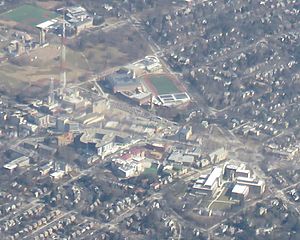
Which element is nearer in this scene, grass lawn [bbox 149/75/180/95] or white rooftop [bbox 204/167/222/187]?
white rooftop [bbox 204/167/222/187]

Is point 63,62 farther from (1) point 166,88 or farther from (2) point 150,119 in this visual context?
(2) point 150,119

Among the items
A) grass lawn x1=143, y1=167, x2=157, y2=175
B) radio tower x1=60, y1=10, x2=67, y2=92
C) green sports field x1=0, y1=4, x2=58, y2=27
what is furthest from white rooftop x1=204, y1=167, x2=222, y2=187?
green sports field x1=0, y1=4, x2=58, y2=27

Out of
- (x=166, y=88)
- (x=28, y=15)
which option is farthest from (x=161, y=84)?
(x=28, y=15)

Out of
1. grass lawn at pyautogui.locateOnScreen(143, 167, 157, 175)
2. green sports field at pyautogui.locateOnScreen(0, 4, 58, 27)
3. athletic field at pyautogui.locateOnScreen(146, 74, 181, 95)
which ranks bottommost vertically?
green sports field at pyautogui.locateOnScreen(0, 4, 58, 27)

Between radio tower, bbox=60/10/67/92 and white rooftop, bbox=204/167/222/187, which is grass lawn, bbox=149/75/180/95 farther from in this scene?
white rooftop, bbox=204/167/222/187

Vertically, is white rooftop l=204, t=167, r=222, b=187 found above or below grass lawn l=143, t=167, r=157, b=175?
above

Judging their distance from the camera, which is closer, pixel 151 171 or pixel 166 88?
pixel 151 171

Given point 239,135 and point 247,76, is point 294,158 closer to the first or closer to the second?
point 239,135
